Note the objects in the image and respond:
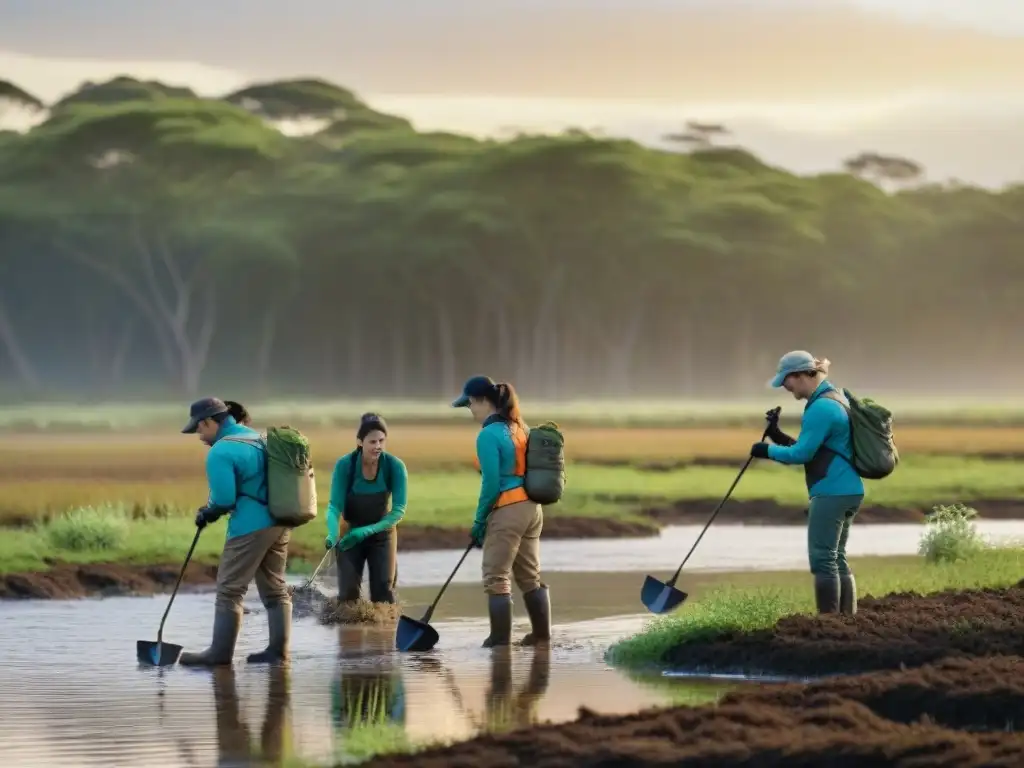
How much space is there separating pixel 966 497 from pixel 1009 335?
92.1 metres

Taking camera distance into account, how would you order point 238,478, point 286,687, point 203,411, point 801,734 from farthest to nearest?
1. point 238,478
2. point 203,411
3. point 286,687
4. point 801,734

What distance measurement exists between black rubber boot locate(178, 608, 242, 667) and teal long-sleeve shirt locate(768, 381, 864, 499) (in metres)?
3.68

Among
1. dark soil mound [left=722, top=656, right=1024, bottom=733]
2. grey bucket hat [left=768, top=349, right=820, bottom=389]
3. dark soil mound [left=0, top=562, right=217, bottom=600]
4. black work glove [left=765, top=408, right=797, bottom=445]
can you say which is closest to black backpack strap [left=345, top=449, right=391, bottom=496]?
A: black work glove [left=765, top=408, right=797, bottom=445]

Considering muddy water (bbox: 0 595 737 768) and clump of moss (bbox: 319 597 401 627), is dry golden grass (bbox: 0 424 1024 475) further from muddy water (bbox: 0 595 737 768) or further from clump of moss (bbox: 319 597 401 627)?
muddy water (bbox: 0 595 737 768)

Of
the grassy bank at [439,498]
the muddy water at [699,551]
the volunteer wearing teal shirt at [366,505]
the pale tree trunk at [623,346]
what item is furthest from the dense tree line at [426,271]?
the volunteer wearing teal shirt at [366,505]

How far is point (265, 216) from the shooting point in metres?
116

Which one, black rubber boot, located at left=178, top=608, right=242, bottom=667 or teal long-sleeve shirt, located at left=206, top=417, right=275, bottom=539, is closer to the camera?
teal long-sleeve shirt, located at left=206, top=417, right=275, bottom=539

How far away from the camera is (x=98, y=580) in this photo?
2283cm

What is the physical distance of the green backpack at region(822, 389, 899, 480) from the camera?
50.0ft

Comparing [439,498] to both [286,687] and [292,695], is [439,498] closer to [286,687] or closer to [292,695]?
[286,687]

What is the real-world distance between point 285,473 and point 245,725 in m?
2.63

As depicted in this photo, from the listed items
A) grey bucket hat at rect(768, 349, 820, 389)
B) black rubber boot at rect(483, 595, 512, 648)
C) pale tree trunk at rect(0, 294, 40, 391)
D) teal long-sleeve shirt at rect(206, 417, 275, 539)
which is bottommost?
black rubber boot at rect(483, 595, 512, 648)

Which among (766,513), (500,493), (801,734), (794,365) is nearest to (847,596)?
(794,365)

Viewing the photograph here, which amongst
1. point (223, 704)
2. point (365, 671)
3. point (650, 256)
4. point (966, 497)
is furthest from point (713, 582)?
point (650, 256)
